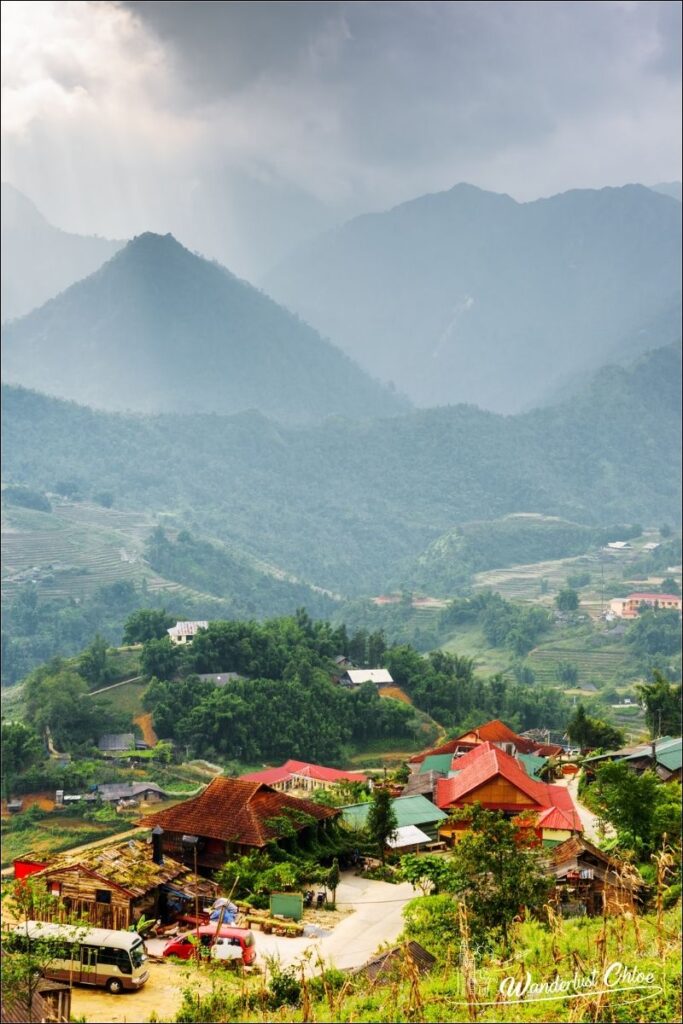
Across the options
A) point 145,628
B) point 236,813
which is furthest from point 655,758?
point 145,628

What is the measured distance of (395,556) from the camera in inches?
5015

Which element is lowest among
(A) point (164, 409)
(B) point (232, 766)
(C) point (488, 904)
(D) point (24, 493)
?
(B) point (232, 766)

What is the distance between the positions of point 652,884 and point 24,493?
313 feet

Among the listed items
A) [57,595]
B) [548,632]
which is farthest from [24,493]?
[548,632]

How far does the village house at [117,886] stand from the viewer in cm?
1408

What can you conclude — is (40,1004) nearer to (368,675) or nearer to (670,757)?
(670,757)

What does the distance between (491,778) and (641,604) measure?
2215 inches

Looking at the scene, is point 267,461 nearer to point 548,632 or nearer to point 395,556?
point 395,556

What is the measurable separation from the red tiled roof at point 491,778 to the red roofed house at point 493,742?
3.69 metres

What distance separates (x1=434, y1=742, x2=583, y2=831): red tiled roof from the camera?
2161 centimetres

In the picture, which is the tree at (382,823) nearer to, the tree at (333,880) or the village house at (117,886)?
the tree at (333,880)

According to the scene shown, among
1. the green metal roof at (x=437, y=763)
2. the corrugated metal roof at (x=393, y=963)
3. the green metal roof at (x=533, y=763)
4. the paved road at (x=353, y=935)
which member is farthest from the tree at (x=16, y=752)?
the corrugated metal roof at (x=393, y=963)

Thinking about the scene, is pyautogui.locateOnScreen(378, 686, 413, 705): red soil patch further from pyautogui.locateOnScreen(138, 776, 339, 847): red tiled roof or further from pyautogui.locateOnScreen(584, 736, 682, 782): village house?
pyautogui.locateOnScreen(138, 776, 339, 847): red tiled roof

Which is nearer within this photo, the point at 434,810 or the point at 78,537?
the point at 434,810
